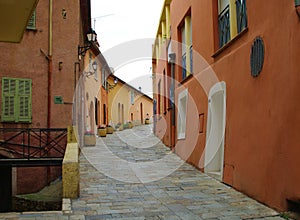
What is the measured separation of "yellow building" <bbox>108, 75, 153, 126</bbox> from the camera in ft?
94.6

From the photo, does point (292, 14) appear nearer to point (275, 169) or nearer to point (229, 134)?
point (275, 169)

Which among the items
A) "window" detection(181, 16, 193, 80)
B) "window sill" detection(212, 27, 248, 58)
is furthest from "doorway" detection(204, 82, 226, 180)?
"window" detection(181, 16, 193, 80)

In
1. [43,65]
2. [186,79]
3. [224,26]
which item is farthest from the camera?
[43,65]

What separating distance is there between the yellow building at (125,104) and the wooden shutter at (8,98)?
15620 mm

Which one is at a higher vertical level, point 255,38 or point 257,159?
point 255,38

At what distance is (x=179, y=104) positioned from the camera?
12.5 m

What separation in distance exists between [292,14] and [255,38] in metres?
1.27

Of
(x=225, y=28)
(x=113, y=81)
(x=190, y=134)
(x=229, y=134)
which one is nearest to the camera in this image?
(x=229, y=134)

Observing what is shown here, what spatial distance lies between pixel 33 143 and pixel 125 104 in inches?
889

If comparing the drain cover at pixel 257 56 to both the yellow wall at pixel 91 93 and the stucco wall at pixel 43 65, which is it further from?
the yellow wall at pixel 91 93

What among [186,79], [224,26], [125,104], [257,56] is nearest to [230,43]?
[224,26]

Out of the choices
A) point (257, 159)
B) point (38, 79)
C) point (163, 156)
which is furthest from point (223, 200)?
point (38, 79)

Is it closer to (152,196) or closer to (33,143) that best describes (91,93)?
(33,143)

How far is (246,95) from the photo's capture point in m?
6.52
